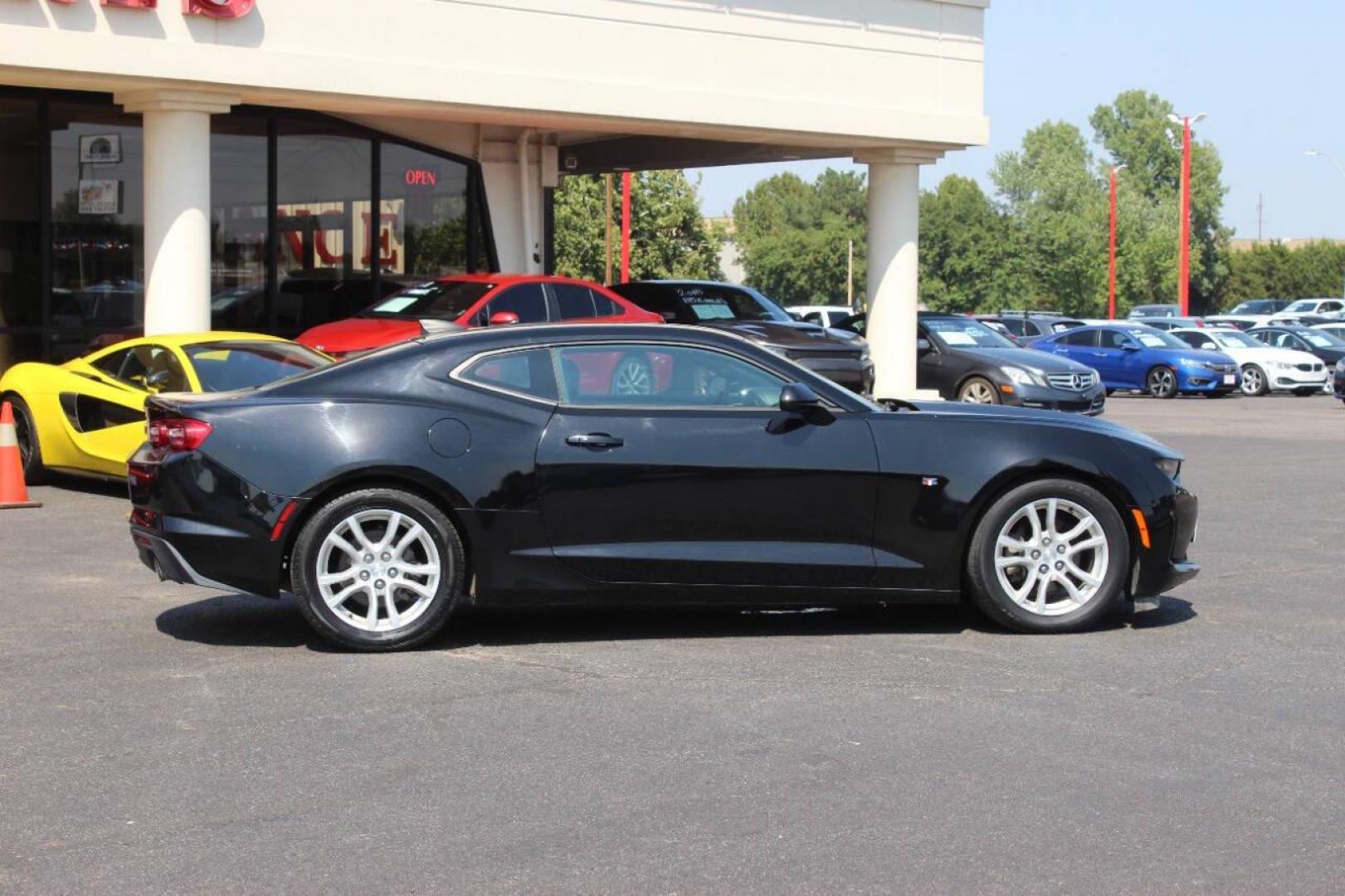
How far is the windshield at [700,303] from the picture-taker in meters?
21.9

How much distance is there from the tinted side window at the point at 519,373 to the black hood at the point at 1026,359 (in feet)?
53.5

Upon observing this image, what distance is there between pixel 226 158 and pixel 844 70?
760cm

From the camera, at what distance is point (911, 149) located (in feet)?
75.5

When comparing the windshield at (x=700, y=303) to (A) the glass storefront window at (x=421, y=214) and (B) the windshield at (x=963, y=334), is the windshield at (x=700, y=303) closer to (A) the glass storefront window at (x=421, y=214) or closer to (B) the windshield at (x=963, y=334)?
(A) the glass storefront window at (x=421, y=214)

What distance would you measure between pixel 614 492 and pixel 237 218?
561 inches

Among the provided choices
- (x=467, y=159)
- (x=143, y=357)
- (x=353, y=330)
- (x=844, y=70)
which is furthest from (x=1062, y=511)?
(x=467, y=159)

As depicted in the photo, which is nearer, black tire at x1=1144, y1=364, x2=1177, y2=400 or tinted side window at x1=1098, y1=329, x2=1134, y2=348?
black tire at x1=1144, y1=364, x2=1177, y2=400

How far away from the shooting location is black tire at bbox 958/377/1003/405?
23.2 metres

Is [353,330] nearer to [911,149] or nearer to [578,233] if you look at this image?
[911,149]

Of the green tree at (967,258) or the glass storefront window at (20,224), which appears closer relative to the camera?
the glass storefront window at (20,224)

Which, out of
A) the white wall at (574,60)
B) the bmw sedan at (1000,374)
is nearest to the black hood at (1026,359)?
the bmw sedan at (1000,374)

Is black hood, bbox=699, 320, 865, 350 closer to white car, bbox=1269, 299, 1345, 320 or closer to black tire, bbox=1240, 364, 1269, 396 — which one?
black tire, bbox=1240, 364, 1269, 396

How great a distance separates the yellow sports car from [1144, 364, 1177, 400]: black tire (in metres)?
23.2

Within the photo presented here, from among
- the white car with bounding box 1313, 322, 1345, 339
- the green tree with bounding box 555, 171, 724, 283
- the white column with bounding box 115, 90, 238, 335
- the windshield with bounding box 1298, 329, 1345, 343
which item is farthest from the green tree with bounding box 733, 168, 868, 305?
the white column with bounding box 115, 90, 238, 335
